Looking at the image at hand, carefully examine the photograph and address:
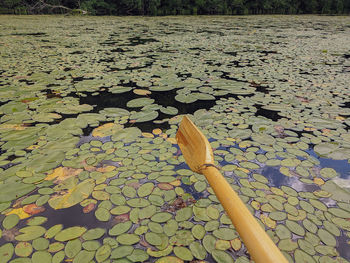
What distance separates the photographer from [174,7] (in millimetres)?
12859

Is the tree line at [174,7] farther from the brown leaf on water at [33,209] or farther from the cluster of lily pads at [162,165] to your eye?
the brown leaf on water at [33,209]

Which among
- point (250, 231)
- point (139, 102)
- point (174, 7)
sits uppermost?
point (174, 7)

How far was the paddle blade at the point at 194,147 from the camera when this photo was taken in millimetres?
755

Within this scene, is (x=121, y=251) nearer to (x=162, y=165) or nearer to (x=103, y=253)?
(x=103, y=253)

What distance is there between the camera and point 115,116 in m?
1.52

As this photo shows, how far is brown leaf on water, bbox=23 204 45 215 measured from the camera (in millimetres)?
811

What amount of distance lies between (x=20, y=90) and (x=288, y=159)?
2.08 meters

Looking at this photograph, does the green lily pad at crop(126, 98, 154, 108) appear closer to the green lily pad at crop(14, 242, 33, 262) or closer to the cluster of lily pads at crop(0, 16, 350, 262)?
the cluster of lily pads at crop(0, 16, 350, 262)

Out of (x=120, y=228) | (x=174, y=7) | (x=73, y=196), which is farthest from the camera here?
(x=174, y=7)

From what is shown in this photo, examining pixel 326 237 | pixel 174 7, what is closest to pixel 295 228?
pixel 326 237

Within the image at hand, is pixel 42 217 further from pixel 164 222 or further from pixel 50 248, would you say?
pixel 164 222

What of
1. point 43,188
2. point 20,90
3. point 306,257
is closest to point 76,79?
point 20,90

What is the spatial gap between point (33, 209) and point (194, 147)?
0.65 m

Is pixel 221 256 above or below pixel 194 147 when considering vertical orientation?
below
